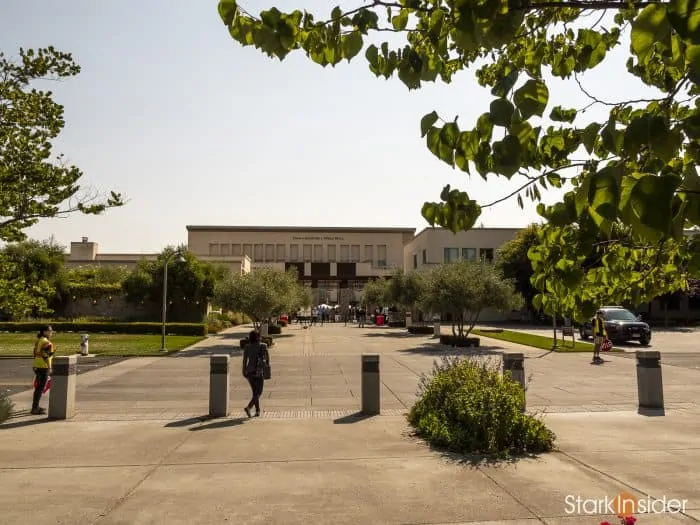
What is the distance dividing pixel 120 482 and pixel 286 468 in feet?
6.16

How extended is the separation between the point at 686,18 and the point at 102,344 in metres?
30.4

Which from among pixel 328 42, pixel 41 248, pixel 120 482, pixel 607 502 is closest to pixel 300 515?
pixel 120 482

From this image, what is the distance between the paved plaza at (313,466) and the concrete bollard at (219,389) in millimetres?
310

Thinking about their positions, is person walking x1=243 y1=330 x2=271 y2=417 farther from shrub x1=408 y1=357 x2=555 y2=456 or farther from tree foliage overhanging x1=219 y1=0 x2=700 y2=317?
tree foliage overhanging x1=219 y1=0 x2=700 y2=317

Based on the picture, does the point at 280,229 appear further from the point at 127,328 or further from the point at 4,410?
the point at 4,410

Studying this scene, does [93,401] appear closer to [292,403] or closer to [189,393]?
[189,393]

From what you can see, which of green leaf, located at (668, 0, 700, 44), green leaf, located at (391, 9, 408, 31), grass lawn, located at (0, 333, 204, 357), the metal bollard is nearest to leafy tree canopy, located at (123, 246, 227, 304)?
grass lawn, located at (0, 333, 204, 357)

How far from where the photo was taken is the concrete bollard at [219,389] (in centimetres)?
1031

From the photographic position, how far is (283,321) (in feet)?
175

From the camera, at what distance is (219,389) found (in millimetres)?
10406

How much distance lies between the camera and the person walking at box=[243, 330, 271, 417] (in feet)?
34.2

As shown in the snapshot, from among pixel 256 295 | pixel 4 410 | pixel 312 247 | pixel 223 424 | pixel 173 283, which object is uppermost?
pixel 312 247

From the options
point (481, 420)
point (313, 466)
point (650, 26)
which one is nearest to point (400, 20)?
point (650, 26)

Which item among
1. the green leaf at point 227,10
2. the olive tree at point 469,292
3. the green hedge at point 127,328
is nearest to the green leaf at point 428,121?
the green leaf at point 227,10
